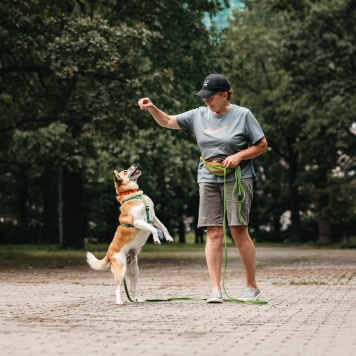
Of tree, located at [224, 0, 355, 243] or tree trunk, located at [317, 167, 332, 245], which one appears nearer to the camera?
tree, located at [224, 0, 355, 243]

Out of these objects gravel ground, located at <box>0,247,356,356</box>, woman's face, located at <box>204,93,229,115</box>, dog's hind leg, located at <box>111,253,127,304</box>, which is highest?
woman's face, located at <box>204,93,229,115</box>

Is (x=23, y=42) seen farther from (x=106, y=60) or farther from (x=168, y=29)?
(x=168, y=29)

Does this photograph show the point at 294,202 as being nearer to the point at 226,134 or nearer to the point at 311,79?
the point at 311,79

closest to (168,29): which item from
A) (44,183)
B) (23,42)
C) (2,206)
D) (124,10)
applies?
(124,10)

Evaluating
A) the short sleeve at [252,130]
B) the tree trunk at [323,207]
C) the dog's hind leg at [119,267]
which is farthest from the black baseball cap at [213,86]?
the tree trunk at [323,207]

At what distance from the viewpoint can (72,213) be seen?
3394 centimetres

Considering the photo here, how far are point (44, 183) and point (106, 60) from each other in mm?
29002

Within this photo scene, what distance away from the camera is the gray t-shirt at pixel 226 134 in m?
9.64

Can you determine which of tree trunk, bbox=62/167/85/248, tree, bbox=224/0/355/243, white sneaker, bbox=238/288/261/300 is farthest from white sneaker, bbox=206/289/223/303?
tree trunk, bbox=62/167/85/248

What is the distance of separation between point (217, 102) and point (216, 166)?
25.8 inches

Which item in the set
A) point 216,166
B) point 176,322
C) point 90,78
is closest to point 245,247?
point 216,166

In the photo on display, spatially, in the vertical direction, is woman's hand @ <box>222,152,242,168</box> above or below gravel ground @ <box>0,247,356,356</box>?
above

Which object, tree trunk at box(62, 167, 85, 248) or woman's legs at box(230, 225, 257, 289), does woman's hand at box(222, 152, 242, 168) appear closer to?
woman's legs at box(230, 225, 257, 289)

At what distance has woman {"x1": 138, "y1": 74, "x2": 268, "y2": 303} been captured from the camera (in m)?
9.59
